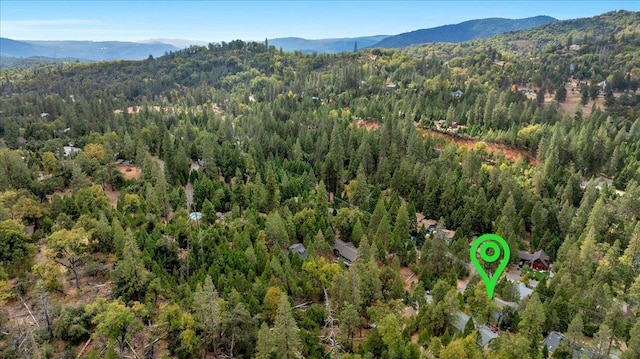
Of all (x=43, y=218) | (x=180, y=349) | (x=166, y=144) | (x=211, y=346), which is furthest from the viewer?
(x=166, y=144)

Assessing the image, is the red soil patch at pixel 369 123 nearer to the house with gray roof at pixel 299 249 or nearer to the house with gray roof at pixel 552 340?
the house with gray roof at pixel 299 249

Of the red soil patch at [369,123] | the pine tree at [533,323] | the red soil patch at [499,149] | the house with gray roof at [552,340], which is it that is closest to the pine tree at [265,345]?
the pine tree at [533,323]

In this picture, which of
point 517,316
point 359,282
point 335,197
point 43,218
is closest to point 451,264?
point 517,316

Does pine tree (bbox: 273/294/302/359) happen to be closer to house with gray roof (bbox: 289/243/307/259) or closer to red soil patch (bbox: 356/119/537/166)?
house with gray roof (bbox: 289/243/307/259)

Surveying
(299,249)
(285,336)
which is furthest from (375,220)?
(285,336)

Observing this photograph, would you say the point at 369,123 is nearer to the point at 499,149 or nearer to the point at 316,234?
the point at 499,149

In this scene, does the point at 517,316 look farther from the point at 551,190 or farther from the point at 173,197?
the point at 173,197
